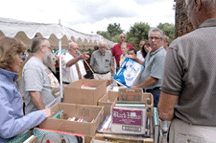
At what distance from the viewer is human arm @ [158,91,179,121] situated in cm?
95

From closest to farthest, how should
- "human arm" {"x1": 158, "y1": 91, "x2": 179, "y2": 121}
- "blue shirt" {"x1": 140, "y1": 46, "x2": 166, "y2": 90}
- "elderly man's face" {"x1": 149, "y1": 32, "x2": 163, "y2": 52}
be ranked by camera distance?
"human arm" {"x1": 158, "y1": 91, "x2": 179, "y2": 121} → "blue shirt" {"x1": 140, "y1": 46, "x2": 166, "y2": 90} → "elderly man's face" {"x1": 149, "y1": 32, "x2": 163, "y2": 52}

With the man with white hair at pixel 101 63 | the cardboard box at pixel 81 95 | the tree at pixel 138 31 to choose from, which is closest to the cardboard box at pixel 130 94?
the cardboard box at pixel 81 95

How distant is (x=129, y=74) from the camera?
8.00ft

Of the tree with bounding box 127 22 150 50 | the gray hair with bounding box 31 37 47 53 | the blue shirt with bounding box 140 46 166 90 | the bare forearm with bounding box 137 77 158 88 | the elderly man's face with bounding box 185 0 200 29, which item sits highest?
the tree with bounding box 127 22 150 50

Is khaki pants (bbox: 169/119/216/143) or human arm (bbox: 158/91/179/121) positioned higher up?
human arm (bbox: 158/91/179/121)

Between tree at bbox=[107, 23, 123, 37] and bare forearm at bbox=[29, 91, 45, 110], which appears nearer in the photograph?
bare forearm at bbox=[29, 91, 45, 110]

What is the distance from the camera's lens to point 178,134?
99 centimetres

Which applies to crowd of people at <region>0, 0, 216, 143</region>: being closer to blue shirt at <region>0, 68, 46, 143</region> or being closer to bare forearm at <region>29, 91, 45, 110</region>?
blue shirt at <region>0, 68, 46, 143</region>

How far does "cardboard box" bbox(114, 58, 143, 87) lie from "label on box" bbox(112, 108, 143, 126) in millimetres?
1188

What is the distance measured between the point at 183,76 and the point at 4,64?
1.34 meters

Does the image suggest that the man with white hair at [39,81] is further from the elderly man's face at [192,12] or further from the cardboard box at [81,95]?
the elderly man's face at [192,12]

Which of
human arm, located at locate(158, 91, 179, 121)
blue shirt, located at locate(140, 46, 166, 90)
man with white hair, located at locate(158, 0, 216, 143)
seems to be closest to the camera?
man with white hair, located at locate(158, 0, 216, 143)

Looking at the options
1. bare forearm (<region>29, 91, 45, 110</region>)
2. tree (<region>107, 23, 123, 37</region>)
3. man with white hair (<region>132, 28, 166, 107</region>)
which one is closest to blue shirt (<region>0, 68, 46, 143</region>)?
bare forearm (<region>29, 91, 45, 110</region>)

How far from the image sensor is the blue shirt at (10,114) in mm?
1031
